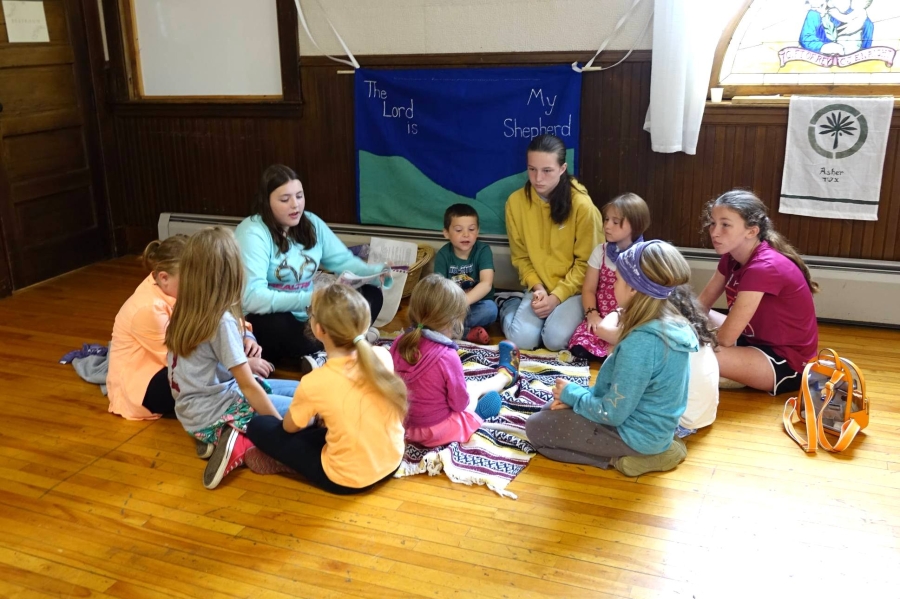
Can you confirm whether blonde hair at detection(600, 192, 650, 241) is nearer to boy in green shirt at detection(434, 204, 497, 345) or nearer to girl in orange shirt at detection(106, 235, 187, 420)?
boy in green shirt at detection(434, 204, 497, 345)

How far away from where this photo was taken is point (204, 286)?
2473 millimetres

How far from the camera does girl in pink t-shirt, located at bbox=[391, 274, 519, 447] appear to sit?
252 centimetres

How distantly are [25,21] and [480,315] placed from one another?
9.57 feet

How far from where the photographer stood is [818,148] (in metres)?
3.58

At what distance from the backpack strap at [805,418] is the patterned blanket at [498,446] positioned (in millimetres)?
745

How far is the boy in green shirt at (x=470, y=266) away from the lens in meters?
3.62

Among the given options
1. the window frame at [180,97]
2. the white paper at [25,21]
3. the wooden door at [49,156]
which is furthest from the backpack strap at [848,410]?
the white paper at [25,21]

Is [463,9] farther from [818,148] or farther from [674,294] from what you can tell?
[674,294]

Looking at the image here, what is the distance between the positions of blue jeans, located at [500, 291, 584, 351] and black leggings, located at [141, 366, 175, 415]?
1.41 m

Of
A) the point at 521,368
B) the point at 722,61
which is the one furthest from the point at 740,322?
the point at 722,61

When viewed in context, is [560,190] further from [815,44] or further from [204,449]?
[204,449]

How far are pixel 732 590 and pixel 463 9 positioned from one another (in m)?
2.95

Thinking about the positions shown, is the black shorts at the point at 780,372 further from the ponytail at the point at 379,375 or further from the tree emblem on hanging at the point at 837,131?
the ponytail at the point at 379,375

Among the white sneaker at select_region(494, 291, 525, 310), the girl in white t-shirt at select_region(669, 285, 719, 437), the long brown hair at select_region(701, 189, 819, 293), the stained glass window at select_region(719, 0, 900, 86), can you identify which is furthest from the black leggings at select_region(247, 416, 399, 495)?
the stained glass window at select_region(719, 0, 900, 86)
